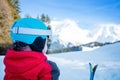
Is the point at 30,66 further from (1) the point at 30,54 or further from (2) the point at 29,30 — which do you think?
(2) the point at 29,30

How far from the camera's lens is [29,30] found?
2238 mm

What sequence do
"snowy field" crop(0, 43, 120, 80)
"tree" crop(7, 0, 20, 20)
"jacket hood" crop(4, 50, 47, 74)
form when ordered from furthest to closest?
1. "tree" crop(7, 0, 20, 20)
2. "snowy field" crop(0, 43, 120, 80)
3. "jacket hood" crop(4, 50, 47, 74)

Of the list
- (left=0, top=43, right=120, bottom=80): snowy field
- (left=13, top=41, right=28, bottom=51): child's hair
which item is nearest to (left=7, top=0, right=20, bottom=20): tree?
(left=0, top=43, right=120, bottom=80): snowy field

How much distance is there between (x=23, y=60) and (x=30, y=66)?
0.09m

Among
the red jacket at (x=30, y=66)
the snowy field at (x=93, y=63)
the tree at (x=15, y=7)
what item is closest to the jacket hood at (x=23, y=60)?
the red jacket at (x=30, y=66)

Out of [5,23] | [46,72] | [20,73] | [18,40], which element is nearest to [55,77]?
[46,72]

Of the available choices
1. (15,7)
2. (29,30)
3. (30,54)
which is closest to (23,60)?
(30,54)

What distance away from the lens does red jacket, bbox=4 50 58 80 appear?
85.8 inches

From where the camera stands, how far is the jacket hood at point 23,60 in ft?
7.13

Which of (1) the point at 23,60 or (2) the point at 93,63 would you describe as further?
(2) the point at 93,63

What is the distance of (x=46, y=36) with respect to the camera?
2.31 meters

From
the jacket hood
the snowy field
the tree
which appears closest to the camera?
the jacket hood

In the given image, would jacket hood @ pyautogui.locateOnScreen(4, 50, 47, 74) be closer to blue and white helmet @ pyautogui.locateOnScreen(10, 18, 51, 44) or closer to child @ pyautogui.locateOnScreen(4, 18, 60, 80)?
child @ pyautogui.locateOnScreen(4, 18, 60, 80)

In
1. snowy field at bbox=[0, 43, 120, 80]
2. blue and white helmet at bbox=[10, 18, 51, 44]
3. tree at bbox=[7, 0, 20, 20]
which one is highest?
tree at bbox=[7, 0, 20, 20]
